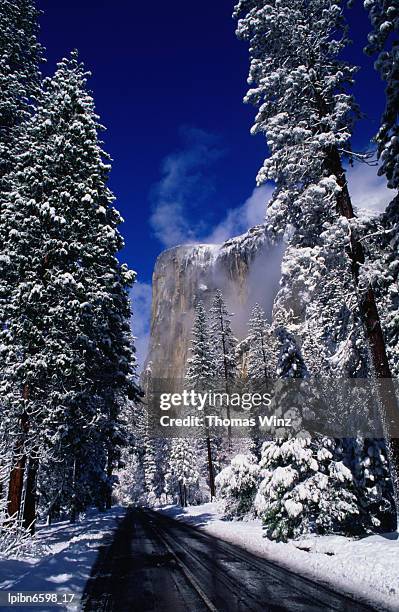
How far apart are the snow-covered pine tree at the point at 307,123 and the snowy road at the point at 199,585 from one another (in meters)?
6.66

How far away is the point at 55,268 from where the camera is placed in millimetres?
14766

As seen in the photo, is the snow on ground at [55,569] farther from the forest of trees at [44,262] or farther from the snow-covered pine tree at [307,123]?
the snow-covered pine tree at [307,123]

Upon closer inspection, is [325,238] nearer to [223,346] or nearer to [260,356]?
[260,356]

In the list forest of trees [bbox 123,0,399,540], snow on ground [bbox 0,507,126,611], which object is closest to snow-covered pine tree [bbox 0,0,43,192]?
forest of trees [bbox 123,0,399,540]

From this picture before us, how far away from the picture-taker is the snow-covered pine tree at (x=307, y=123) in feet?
40.4

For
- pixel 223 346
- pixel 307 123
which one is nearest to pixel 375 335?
pixel 307 123

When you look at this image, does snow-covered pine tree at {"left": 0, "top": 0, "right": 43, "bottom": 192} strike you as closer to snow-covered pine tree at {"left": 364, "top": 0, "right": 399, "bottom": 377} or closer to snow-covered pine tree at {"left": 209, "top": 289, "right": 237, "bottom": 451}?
snow-covered pine tree at {"left": 364, "top": 0, "right": 399, "bottom": 377}

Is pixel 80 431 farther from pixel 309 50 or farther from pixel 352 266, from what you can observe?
pixel 309 50

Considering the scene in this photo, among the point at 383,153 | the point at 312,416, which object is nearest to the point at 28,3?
the point at 383,153

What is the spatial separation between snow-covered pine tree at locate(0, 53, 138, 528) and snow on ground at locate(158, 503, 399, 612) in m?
8.15

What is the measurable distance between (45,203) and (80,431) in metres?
9.69

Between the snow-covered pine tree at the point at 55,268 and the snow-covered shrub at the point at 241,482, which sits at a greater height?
the snow-covered pine tree at the point at 55,268

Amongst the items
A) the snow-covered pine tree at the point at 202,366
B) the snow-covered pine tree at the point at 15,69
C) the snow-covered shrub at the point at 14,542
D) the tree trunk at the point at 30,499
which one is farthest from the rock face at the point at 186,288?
the snow-covered shrub at the point at 14,542

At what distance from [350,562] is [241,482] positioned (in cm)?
1464
